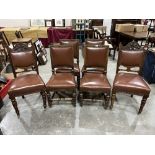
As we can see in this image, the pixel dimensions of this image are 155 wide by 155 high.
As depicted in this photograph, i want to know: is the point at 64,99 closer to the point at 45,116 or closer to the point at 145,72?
the point at 45,116

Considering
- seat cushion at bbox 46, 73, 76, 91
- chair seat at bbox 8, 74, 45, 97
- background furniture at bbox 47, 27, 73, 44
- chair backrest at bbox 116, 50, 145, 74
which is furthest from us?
background furniture at bbox 47, 27, 73, 44

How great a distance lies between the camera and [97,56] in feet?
8.02

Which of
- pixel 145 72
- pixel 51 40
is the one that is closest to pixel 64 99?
pixel 145 72

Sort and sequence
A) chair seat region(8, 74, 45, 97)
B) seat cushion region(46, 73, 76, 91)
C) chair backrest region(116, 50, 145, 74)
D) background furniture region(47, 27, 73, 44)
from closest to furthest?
chair seat region(8, 74, 45, 97) → seat cushion region(46, 73, 76, 91) → chair backrest region(116, 50, 145, 74) → background furniture region(47, 27, 73, 44)

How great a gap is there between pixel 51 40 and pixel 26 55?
3424 millimetres

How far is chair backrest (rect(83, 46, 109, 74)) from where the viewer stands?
242 centimetres

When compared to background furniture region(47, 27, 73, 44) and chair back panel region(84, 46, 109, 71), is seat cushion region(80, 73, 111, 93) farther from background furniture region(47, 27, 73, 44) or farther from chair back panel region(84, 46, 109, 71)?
background furniture region(47, 27, 73, 44)

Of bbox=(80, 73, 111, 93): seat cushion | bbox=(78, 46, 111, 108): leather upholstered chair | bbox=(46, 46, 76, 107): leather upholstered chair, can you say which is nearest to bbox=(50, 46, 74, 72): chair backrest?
bbox=(46, 46, 76, 107): leather upholstered chair

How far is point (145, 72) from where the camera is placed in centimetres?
316

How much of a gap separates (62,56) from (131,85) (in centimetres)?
116

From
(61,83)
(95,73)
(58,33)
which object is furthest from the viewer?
(58,33)

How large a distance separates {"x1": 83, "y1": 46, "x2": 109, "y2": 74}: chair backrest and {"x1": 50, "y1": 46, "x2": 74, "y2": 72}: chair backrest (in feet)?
0.86

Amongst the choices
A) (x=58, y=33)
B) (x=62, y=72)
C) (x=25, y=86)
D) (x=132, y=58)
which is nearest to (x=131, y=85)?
(x=132, y=58)

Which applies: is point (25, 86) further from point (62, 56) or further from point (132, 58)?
point (132, 58)
